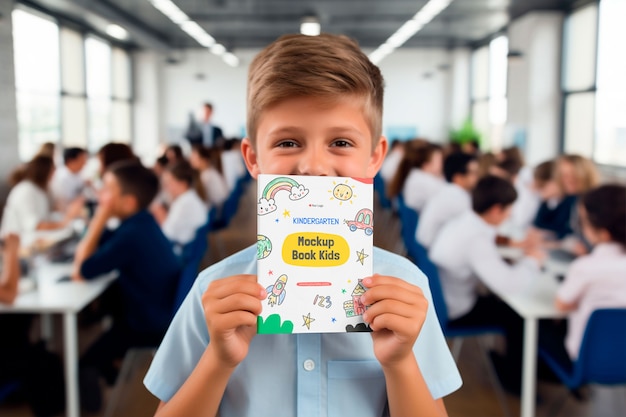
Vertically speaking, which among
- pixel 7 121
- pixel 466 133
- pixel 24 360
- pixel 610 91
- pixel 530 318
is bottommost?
pixel 24 360

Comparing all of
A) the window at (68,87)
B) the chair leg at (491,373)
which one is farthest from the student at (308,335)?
the window at (68,87)

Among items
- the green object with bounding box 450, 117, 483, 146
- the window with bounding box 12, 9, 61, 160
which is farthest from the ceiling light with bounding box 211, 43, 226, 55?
the green object with bounding box 450, 117, 483, 146

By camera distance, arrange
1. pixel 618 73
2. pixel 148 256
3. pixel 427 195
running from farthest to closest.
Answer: pixel 618 73
pixel 427 195
pixel 148 256

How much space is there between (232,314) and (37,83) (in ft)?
22.5

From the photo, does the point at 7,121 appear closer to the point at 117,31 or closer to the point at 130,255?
the point at 117,31

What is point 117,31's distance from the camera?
738 centimetres

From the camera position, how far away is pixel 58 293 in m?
2.22

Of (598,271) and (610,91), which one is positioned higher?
(610,91)

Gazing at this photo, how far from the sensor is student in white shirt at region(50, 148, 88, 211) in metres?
A: 4.11

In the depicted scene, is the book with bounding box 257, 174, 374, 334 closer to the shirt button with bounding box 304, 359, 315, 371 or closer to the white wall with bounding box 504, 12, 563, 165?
the shirt button with bounding box 304, 359, 315, 371

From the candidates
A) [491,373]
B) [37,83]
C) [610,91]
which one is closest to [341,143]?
[491,373]

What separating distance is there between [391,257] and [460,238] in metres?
1.96

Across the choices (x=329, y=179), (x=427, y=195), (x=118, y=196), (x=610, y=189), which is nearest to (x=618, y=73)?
(x=427, y=195)

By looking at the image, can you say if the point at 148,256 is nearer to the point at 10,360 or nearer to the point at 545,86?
the point at 10,360
